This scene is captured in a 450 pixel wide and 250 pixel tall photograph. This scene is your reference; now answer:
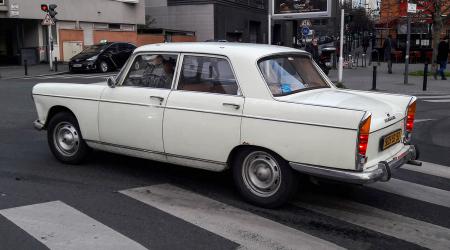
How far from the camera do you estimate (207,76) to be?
228 inches

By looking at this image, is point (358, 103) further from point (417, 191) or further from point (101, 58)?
point (101, 58)

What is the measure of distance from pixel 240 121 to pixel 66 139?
107 inches

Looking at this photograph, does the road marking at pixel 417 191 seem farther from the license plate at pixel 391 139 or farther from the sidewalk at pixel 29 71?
the sidewalk at pixel 29 71

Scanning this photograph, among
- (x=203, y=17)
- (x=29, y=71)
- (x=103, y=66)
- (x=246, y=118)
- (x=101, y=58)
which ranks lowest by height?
(x=29, y=71)

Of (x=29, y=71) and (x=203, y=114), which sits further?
(x=29, y=71)

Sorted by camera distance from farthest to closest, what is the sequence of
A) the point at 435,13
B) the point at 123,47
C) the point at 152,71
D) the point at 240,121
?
the point at 123,47, the point at 435,13, the point at 152,71, the point at 240,121

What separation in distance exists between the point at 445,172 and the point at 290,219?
297 centimetres

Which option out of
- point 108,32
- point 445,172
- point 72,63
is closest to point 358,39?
point 108,32

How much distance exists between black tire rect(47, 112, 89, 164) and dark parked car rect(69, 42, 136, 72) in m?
18.1

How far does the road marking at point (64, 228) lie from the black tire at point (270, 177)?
1427mm

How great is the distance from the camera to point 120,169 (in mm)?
6766

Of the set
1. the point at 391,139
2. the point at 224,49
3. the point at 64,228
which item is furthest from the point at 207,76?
the point at 64,228

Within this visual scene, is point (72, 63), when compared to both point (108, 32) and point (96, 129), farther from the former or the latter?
point (96, 129)

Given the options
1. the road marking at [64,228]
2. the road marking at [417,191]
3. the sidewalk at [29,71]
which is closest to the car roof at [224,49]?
the road marking at [417,191]
